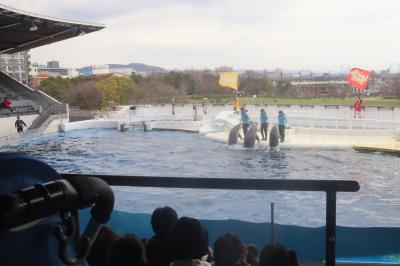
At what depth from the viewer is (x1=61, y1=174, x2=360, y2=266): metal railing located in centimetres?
88

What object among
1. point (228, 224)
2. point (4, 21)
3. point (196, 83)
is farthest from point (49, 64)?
point (228, 224)

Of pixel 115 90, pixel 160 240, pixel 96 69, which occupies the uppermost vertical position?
pixel 96 69

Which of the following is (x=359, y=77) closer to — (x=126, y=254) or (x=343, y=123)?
(x=343, y=123)

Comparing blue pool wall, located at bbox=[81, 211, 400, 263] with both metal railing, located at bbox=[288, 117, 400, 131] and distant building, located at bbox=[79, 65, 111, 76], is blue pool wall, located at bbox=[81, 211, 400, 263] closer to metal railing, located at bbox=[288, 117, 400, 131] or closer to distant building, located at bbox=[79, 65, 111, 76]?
metal railing, located at bbox=[288, 117, 400, 131]

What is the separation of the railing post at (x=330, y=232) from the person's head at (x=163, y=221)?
0.38 meters

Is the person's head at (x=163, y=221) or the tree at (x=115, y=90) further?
the tree at (x=115, y=90)

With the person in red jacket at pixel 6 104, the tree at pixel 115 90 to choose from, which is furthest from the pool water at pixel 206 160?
the tree at pixel 115 90

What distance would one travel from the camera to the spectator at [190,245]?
99 cm

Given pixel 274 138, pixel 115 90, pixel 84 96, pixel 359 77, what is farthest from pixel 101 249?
pixel 115 90

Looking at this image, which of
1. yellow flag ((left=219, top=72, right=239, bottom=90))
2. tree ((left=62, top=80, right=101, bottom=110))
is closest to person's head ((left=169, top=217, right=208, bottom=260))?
yellow flag ((left=219, top=72, right=239, bottom=90))

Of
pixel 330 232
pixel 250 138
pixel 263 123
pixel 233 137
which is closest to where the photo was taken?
pixel 330 232

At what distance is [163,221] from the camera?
1190 mm

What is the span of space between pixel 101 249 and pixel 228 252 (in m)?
0.31

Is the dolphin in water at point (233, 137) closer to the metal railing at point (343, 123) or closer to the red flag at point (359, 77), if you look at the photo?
the metal railing at point (343, 123)
